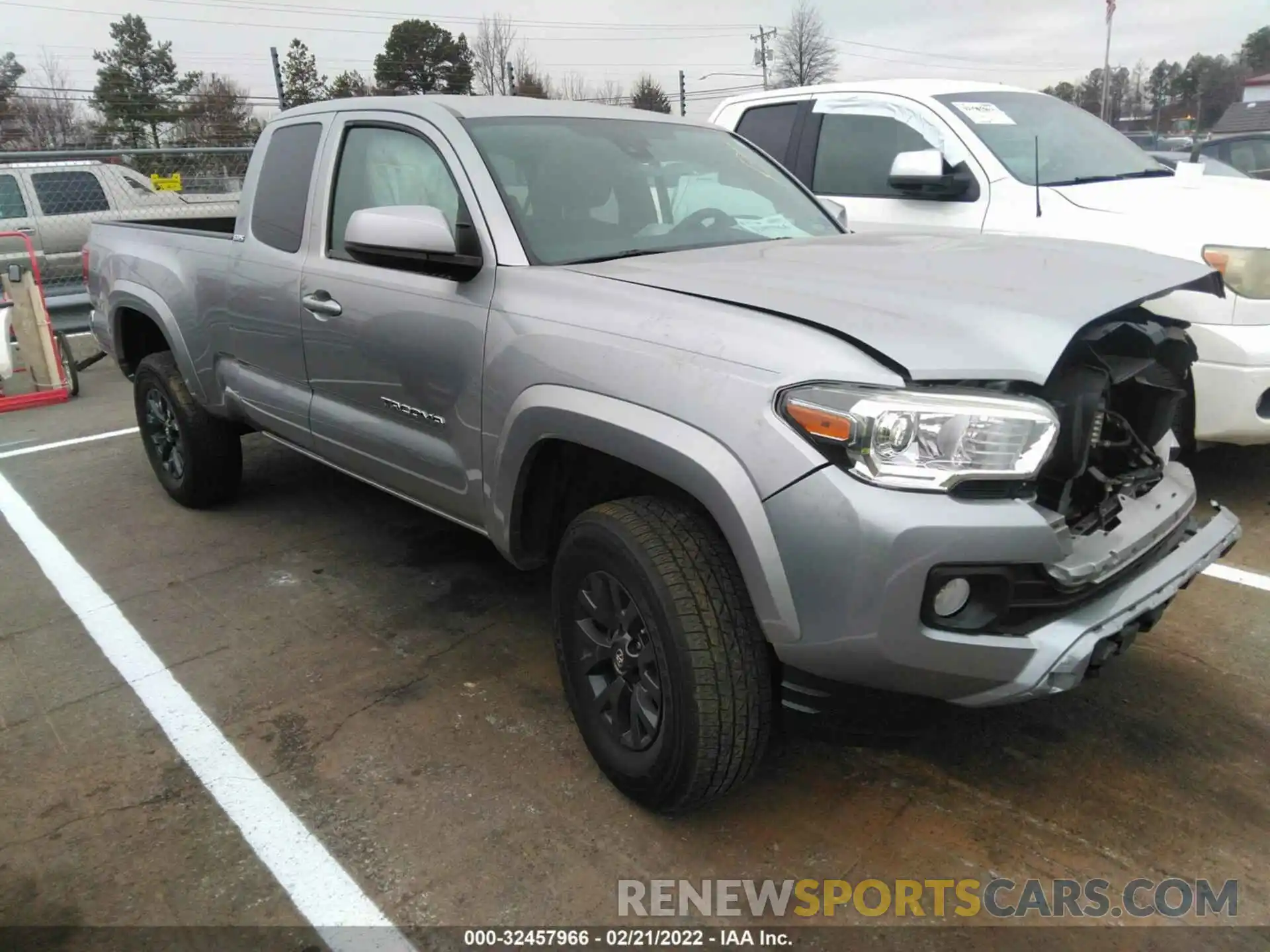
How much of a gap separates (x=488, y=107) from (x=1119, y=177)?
3578mm

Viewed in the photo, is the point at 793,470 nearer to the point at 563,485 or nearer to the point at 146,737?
the point at 563,485

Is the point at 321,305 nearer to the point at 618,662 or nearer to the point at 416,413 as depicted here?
the point at 416,413

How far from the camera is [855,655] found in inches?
79.0

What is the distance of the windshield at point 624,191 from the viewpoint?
2939mm

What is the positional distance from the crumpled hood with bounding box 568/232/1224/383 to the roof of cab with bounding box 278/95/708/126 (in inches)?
33.1

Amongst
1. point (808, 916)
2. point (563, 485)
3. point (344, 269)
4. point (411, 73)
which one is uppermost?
Answer: point (411, 73)

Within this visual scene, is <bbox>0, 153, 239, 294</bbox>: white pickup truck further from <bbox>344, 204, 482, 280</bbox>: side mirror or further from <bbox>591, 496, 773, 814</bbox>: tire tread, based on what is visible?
<bbox>591, 496, 773, 814</bbox>: tire tread

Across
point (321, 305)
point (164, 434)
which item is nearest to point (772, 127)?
point (321, 305)

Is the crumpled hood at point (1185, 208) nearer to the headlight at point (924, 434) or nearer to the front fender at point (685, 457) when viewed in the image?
the headlight at point (924, 434)

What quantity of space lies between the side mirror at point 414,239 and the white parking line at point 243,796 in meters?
1.55

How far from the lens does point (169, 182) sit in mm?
16484

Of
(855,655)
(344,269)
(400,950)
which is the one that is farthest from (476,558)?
(855,655)

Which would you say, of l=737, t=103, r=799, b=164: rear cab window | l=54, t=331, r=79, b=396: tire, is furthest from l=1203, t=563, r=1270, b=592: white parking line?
l=54, t=331, r=79, b=396: tire

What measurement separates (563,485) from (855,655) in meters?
1.09
